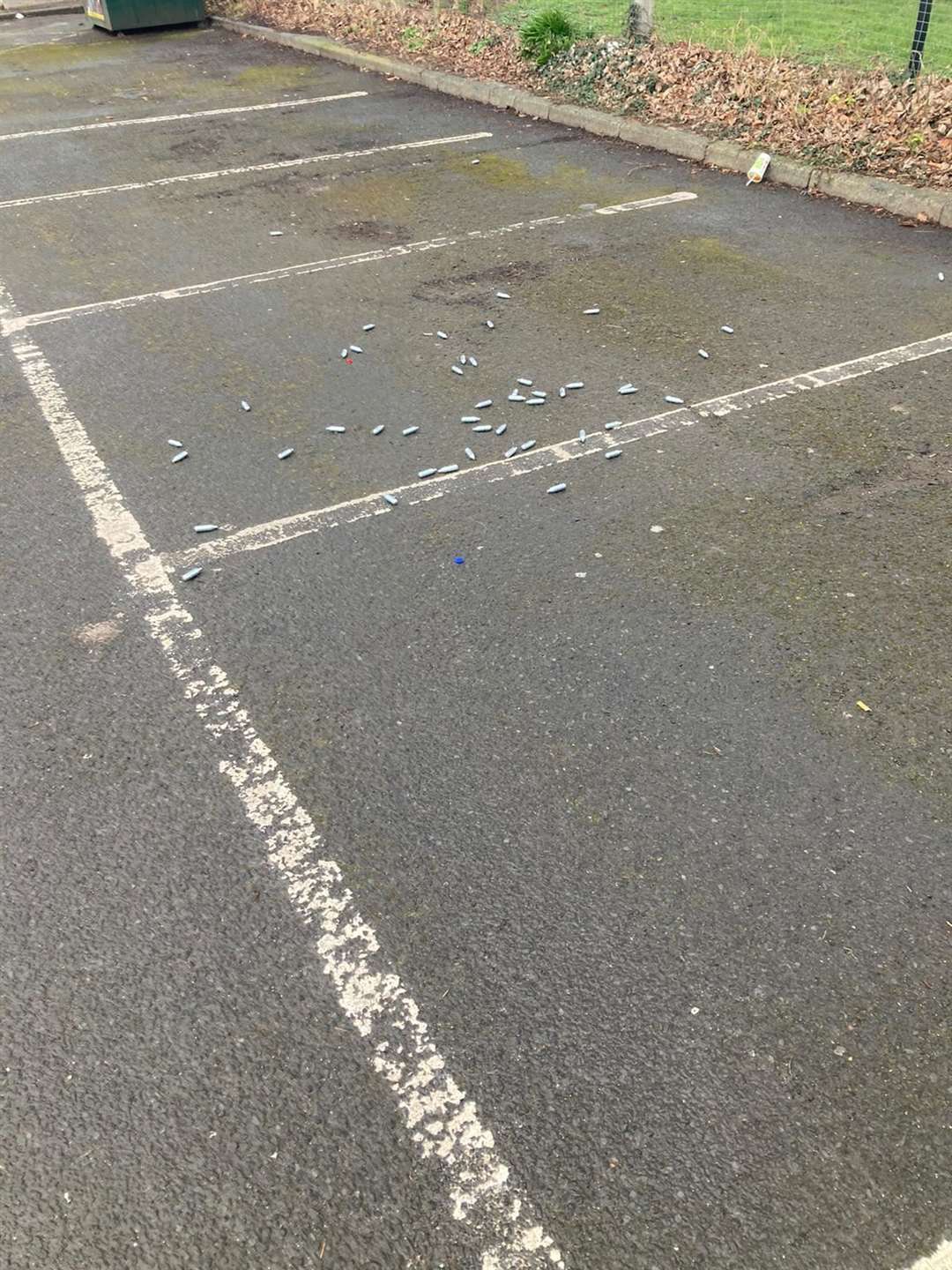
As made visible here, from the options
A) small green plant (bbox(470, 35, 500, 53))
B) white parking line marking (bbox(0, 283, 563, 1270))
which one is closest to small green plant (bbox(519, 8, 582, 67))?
small green plant (bbox(470, 35, 500, 53))

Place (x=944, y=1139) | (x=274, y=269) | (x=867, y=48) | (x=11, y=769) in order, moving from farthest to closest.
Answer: (x=867, y=48), (x=274, y=269), (x=11, y=769), (x=944, y=1139)

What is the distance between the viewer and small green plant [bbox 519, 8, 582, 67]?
10742mm

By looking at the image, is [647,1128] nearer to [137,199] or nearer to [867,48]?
[137,199]

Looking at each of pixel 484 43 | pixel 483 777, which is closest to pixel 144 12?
pixel 484 43

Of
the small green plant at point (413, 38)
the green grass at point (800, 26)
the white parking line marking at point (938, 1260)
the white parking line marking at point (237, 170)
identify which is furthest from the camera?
the small green plant at point (413, 38)

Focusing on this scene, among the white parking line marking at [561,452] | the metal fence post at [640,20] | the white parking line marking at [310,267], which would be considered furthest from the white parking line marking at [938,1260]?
the metal fence post at [640,20]

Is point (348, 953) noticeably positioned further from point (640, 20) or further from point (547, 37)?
point (547, 37)

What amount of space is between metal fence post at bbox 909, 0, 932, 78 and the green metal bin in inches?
451

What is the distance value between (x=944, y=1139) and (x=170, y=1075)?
5.47 feet

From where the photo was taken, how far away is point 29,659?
365cm

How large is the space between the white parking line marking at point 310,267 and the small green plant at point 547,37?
3758 millimetres

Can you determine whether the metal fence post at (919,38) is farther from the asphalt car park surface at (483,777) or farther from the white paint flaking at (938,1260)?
the white paint flaking at (938,1260)

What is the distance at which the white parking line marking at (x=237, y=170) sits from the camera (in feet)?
28.3

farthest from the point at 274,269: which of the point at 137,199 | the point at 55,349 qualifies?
the point at 137,199
